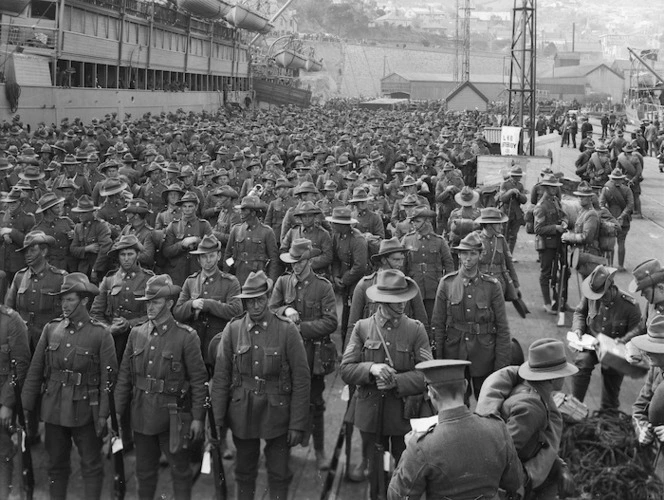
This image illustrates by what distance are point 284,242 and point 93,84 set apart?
28.3m

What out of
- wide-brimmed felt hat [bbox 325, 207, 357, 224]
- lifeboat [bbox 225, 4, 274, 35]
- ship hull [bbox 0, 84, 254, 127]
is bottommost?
wide-brimmed felt hat [bbox 325, 207, 357, 224]

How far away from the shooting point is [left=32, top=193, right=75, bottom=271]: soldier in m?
9.62

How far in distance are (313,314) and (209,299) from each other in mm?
934

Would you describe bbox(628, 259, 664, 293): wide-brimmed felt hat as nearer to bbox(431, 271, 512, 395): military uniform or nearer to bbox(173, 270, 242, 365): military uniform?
bbox(431, 271, 512, 395): military uniform

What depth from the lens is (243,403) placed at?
18.4 feet

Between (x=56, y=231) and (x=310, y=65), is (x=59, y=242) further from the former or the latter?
(x=310, y=65)

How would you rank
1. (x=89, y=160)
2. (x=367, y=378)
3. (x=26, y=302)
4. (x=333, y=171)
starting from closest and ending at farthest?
(x=367, y=378) < (x=26, y=302) < (x=89, y=160) < (x=333, y=171)

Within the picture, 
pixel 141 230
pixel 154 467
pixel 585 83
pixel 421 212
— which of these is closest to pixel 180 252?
pixel 141 230

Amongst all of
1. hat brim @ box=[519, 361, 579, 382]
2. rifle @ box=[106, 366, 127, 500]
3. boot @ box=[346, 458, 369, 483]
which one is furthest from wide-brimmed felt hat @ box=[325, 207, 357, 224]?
hat brim @ box=[519, 361, 579, 382]

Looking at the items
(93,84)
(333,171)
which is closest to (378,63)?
(93,84)

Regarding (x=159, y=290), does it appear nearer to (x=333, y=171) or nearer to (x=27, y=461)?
(x=27, y=461)

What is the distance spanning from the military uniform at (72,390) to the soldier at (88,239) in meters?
3.40

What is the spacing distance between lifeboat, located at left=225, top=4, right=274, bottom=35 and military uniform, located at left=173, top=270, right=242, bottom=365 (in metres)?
50.2

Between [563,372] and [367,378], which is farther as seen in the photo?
[367,378]
